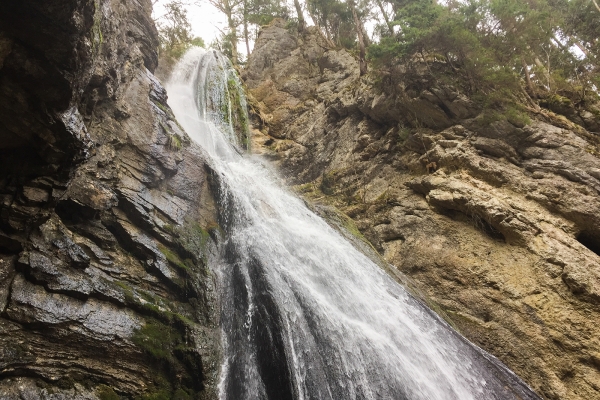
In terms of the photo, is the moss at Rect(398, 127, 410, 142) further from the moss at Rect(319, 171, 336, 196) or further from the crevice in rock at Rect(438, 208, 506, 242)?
the crevice in rock at Rect(438, 208, 506, 242)

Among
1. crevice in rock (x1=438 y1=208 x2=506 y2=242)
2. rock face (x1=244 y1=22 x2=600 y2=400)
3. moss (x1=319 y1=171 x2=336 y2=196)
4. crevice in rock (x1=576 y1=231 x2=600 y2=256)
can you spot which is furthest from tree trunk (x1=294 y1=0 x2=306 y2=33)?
crevice in rock (x1=576 y1=231 x2=600 y2=256)

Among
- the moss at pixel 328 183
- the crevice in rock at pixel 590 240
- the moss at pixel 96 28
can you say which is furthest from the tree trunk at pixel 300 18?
the crevice in rock at pixel 590 240

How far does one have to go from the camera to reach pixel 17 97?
502 cm

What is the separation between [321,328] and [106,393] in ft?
13.1

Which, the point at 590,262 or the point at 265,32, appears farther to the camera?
the point at 265,32

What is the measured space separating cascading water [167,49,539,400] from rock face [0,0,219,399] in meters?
0.72

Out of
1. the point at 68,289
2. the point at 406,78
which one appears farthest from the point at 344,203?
the point at 68,289

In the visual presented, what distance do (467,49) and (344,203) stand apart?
7480 millimetres

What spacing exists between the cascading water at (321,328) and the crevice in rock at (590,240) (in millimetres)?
4739

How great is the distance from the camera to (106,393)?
223 inches

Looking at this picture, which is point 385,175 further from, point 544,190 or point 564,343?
point 564,343

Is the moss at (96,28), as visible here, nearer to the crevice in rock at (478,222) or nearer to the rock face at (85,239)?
the rock face at (85,239)

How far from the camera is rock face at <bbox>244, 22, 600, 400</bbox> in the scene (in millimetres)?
8758

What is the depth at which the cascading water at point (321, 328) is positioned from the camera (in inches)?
261
